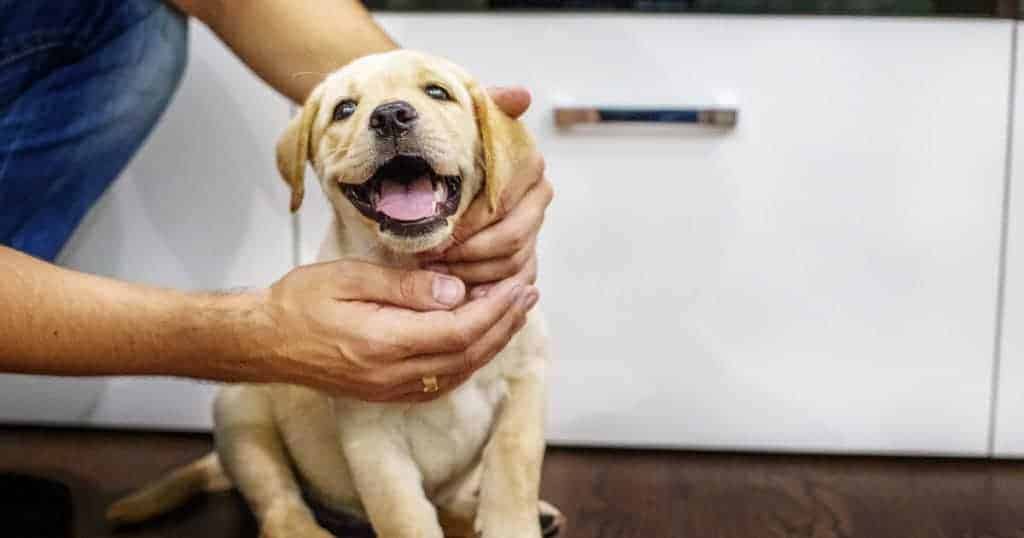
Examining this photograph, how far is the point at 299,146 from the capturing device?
97cm

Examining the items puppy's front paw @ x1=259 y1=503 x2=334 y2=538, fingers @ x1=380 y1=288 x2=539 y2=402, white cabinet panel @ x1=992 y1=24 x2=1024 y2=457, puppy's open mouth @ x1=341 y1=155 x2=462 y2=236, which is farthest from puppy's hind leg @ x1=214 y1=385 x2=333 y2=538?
white cabinet panel @ x1=992 y1=24 x2=1024 y2=457

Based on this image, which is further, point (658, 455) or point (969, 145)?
point (658, 455)

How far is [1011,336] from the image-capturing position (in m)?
1.35

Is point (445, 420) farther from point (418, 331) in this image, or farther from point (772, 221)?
point (772, 221)

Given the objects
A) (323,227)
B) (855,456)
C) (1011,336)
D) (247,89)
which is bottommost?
(855,456)

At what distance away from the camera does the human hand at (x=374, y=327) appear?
0.89m

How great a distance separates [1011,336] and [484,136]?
0.79m

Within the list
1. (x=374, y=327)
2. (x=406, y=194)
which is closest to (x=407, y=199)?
(x=406, y=194)

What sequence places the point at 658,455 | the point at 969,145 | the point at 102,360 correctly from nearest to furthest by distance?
the point at 102,360 → the point at 969,145 → the point at 658,455

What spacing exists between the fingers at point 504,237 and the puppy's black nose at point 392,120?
119mm

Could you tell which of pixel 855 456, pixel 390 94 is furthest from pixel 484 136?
pixel 855 456

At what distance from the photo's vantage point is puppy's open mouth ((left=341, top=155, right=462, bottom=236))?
34.9 inches

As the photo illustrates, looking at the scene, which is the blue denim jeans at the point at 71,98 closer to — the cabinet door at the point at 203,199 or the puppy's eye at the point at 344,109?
the cabinet door at the point at 203,199

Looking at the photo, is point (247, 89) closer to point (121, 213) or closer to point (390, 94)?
point (121, 213)
